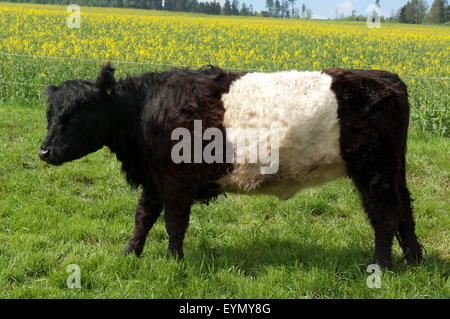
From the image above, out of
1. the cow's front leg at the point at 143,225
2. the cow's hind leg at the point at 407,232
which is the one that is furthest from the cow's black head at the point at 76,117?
the cow's hind leg at the point at 407,232

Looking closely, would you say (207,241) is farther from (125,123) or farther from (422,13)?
(422,13)

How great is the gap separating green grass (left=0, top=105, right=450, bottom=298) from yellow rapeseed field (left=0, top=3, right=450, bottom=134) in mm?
3619

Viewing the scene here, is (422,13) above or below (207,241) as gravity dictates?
above

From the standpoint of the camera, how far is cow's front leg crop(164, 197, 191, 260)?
4035mm

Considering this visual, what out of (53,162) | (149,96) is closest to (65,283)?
(53,162)

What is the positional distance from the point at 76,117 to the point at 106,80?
1.31 ft

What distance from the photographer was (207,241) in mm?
4754

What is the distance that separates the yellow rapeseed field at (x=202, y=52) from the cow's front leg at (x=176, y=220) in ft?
19.3

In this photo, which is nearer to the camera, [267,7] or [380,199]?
[380,199]

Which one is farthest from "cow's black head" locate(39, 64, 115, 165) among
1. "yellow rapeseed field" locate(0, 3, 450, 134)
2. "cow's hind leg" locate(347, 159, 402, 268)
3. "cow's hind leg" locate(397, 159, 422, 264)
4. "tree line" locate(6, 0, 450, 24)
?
"tree line" locate(6, 0, 450, 24)

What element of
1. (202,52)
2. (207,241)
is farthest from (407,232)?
(202,52)

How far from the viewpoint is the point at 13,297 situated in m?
3.62

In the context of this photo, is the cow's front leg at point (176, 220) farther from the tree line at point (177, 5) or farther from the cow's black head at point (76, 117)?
the tree line at point (177, 5)
